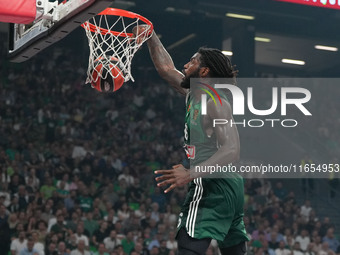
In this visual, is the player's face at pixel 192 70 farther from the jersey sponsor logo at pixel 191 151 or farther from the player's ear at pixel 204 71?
the jersey sponsor logo at pixel 191 151

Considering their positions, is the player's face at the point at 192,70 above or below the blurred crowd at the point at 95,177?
above

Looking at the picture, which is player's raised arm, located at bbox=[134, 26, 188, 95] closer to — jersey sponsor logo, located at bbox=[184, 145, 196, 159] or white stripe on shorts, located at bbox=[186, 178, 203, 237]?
jersey sponsor logo, located at bbox=[184, 145, 196, 159]

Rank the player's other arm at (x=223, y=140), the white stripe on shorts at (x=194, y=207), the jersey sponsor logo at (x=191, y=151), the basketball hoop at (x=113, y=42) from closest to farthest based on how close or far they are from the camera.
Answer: the player's other arm at (x=223, y=140) < the white stripe on shorts at (x=194, y=207) < the jersey sponsor logo at (x=191, y=151) < the basketball hoop at (x=113, y=42)

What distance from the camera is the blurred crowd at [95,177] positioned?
452 inches

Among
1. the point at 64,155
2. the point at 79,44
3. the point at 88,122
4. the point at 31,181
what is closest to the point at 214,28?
the point at 79,44

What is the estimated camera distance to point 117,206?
12953mm

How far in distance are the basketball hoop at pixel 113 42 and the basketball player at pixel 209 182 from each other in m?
1.14

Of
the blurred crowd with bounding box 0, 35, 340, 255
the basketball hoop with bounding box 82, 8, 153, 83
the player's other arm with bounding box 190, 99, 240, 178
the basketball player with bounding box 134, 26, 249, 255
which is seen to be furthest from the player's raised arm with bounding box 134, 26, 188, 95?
the blurred crowd with bounding box 0, 35, 340, 255

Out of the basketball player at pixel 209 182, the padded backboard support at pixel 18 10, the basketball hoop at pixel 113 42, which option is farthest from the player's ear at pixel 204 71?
the padded backboard support at pixel 18 10

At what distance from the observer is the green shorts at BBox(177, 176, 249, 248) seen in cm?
395

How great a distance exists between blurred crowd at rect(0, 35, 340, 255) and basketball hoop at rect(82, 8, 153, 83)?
5.96 metres

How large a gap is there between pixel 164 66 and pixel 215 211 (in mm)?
1568

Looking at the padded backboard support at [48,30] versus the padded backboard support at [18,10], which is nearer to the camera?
the padded backboard support at [48,30]

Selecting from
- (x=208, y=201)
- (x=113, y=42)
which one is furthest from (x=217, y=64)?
(x=113, y=42)
